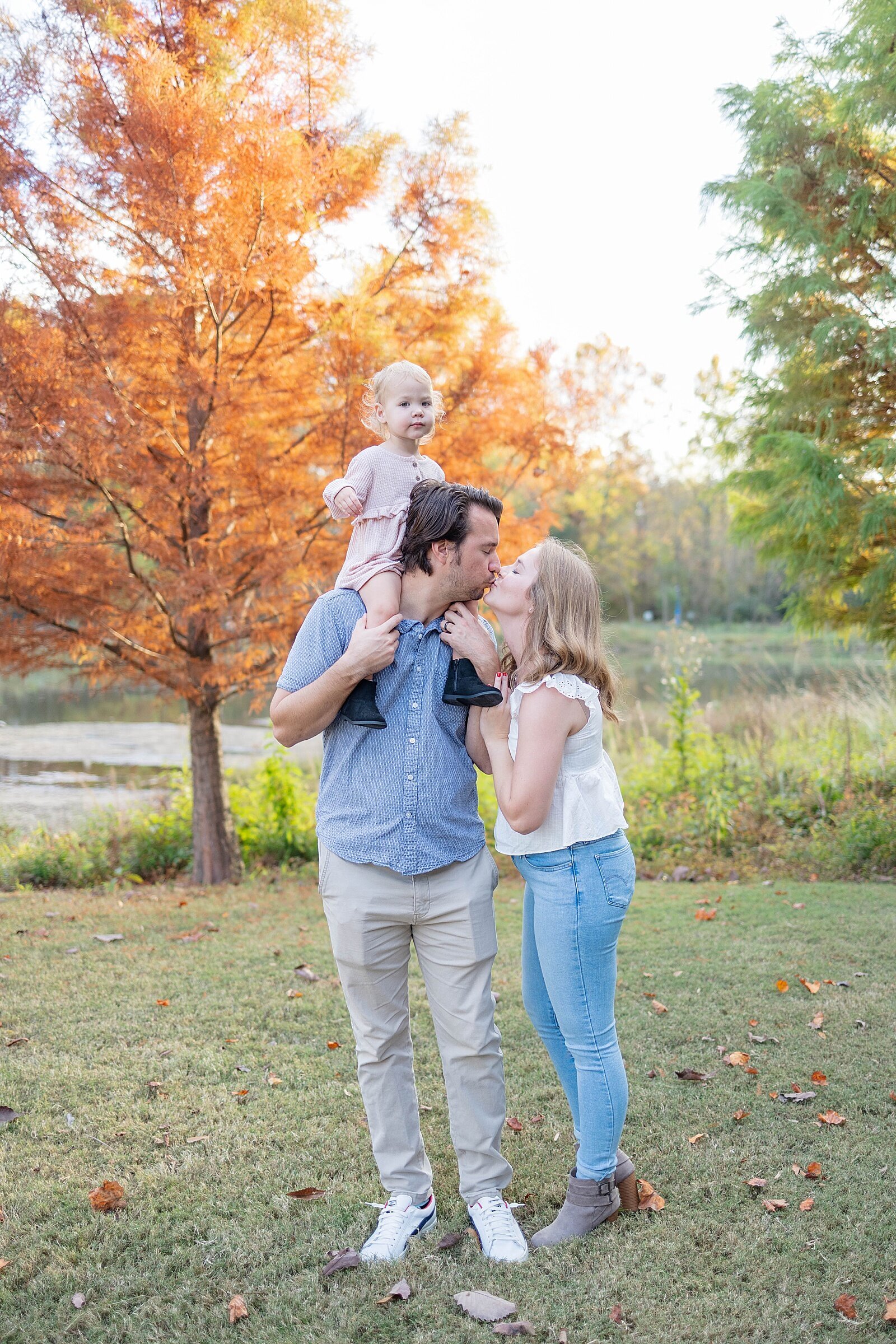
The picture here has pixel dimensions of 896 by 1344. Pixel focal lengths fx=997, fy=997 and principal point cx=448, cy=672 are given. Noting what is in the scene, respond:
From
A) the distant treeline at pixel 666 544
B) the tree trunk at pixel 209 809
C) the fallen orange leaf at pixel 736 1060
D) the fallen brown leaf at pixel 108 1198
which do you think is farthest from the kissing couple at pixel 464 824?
the distant treeline at pixel 666 544

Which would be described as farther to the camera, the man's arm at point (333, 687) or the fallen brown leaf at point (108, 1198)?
the fallen brown leaf at point (108, 1198)

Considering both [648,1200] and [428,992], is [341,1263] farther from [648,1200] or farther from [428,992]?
[648,1200]

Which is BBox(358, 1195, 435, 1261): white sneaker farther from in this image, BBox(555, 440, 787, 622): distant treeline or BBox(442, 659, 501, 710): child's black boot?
BBox(555, 440, 787, 622): distant treeline

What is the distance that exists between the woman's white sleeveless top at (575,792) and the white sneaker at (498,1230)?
3.03 ft

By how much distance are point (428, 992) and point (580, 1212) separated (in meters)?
0.72

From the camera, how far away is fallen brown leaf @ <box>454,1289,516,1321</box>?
2.29 m

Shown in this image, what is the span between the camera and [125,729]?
55.7ft

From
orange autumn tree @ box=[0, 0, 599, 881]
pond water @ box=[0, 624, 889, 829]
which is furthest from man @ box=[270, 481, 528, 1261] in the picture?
orange autumn tree @ box=[0, 0, 599, 881]

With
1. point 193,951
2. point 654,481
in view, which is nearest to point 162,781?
point 193,951

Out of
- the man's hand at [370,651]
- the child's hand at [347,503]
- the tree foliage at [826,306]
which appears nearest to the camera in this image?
the man's hand at [370,651]

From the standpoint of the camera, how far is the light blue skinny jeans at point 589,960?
247cm

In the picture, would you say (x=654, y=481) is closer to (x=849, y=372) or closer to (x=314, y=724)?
(x=849, y=372)

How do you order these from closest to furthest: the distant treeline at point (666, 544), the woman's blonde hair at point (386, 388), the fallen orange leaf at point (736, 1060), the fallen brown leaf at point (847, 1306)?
the fallen brown leaf at point (847, 1306) → the woman's blonde hair at point (386, 388) → the fallen orange leaf at point (736, 1060) → the distant treeline at point (666, 544)

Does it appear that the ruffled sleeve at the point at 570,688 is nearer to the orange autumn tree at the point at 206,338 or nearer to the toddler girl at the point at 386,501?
the toddler girl at the point at 386,501
